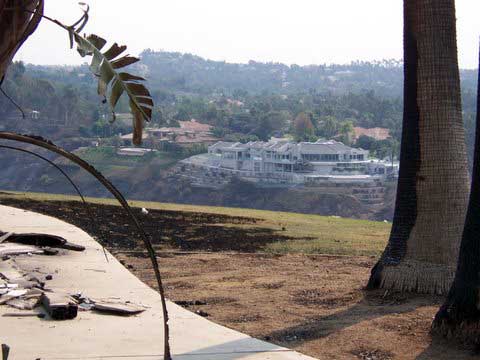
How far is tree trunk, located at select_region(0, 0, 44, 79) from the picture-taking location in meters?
3.04

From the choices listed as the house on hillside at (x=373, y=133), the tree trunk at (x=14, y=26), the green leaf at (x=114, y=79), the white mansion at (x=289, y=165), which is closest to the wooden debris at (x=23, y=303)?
the green leaf at (x=114, y=79)

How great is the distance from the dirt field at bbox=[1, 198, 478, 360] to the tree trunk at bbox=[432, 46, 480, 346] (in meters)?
0.12

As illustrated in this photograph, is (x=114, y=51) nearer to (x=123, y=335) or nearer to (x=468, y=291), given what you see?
(x=123, y=335)

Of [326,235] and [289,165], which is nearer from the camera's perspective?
[326,235]

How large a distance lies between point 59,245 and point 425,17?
479cm

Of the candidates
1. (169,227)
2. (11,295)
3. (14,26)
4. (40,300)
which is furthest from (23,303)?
(169,227)

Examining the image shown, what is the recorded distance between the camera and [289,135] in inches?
3669

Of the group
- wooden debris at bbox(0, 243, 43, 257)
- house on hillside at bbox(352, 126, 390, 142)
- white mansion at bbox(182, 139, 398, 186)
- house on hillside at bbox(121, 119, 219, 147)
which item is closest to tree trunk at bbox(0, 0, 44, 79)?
wooden debris at bbox(0, 243, 43, 257)

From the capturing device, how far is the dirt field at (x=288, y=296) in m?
6.13

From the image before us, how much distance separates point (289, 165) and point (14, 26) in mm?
68639

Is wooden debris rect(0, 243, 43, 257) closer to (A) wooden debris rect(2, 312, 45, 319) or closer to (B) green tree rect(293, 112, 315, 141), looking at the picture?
(A) wooden debris rect(2, 312, 45, 319)

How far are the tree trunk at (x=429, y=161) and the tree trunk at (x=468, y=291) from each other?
151 centimetres

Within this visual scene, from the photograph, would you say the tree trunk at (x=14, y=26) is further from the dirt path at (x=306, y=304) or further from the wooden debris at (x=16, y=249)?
the wooden debris at (x=16, y=249)

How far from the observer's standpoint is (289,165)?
71500 mm
